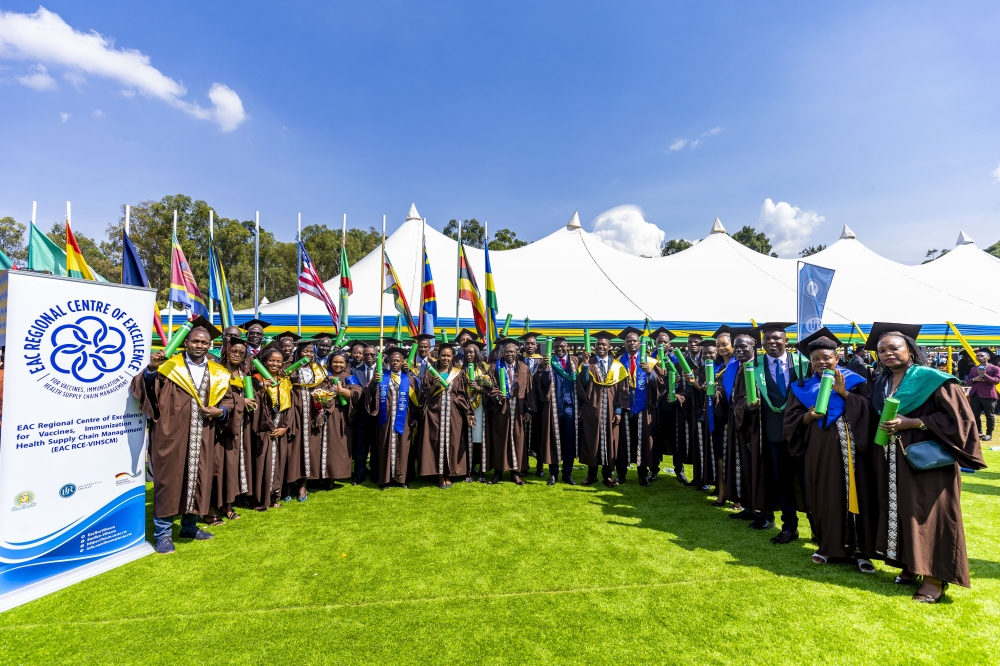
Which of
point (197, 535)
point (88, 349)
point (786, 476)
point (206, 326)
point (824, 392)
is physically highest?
point (206, 326)

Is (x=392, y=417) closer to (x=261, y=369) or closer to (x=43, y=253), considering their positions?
(x=261, y=369)

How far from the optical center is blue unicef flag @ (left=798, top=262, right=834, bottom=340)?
694 centimetres

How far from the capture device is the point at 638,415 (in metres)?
6.62

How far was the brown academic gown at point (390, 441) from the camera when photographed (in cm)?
637

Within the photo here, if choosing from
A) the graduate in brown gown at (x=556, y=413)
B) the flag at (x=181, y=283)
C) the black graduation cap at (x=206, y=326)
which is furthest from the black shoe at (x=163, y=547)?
the flag at (x=181, y=283)

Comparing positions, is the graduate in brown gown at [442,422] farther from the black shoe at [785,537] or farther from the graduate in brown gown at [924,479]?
the graduate in brown gown at [924,479]

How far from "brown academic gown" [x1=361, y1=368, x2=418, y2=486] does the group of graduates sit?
0.02m

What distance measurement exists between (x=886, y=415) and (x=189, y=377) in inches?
229

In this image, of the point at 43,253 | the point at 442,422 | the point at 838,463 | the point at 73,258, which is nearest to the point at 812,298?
the point at 838,463

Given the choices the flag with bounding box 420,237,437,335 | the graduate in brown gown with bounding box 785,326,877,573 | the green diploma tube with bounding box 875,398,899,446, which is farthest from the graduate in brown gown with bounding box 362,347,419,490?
the green diploma tube with bounding box 875,398,899,446

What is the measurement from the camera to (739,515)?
519 centimetres

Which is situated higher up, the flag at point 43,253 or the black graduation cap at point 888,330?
the flag at point 43,253

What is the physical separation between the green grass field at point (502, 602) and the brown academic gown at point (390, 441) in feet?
4.37

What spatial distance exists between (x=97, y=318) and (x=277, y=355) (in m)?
1.83
